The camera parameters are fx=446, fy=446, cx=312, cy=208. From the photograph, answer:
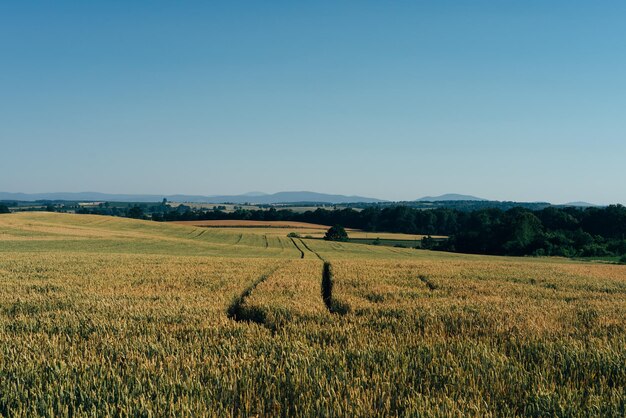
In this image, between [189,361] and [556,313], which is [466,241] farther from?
[189,361]

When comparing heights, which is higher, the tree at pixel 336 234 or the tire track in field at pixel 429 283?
the tire track in field at pixel 429 283

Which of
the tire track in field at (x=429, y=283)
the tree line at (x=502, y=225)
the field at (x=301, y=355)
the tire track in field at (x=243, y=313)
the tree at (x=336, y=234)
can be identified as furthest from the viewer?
the tree at (x=336, y=234)

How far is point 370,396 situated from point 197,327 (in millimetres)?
4703

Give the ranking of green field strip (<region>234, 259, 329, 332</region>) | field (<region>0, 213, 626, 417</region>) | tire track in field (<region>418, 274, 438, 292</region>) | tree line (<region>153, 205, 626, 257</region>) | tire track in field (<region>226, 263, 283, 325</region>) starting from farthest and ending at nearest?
1. tree line (<region>153, 205, 626, 257</region>)
2. tire track in field (<region>418, 274, 438, 292</region>)
3. tire track in field (<region>226, 263, 283, 325</region>)
4. green field strip (<region>234, 259, 329, 332</region>)
5. field (<region>0, 213, 626, 417</region>)

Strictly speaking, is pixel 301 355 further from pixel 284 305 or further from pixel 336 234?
pixel 336 234

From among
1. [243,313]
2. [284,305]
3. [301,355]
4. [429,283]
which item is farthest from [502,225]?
[301,355]

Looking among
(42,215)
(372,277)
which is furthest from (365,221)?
(372,277)

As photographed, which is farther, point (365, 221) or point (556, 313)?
point (365, 221)

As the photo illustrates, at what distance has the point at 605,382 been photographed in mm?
5980

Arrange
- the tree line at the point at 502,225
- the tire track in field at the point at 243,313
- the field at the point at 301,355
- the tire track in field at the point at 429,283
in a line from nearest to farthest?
the field at the point at 301,355 < the tire track in field at the point at 243,313 < the tire track in field at the point at 429,283 < the tree line at the point at 502,225

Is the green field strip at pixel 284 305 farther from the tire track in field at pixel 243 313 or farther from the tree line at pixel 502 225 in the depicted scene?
the tree line at pixel 502 225

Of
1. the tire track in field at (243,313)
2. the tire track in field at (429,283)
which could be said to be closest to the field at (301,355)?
the tire track in field at (243,313)

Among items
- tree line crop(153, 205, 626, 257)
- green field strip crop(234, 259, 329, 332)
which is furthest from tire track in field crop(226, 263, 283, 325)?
tree line crop(153, 205, 626, 257)

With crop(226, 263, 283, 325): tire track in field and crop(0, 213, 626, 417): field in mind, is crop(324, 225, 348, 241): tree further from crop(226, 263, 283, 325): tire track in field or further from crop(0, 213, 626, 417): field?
crop(226, 263, 283, 325): tire track in field
